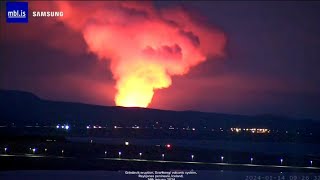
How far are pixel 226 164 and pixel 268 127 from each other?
44.7 m

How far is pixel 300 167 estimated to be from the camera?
29672mm

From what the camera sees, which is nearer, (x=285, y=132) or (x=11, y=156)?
(x=11, y=156)

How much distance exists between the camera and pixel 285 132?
76.9 meters

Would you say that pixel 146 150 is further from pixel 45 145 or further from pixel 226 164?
pixel 45 145

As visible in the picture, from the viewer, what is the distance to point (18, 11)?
2325cm

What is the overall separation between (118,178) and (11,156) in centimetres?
1407

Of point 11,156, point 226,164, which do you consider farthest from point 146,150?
point 11,156

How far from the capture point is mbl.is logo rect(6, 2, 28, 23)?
23109 mm

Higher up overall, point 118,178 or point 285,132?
point 285,132

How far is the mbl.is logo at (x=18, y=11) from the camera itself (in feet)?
75.8

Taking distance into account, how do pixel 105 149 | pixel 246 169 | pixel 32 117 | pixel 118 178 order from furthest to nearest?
pixel 32 117 → pixel 105 149 → pixel 246 169 → pixel 118 178

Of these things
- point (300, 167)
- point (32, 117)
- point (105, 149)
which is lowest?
point (300, 167)

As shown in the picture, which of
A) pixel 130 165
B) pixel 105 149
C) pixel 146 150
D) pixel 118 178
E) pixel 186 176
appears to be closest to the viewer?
pixel 186 176

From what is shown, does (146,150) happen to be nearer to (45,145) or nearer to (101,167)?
(101,167)
